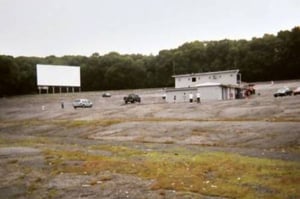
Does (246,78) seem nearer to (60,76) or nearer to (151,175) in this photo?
(60,76)

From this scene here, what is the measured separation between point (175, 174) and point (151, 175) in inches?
30.0

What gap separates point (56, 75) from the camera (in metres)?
101

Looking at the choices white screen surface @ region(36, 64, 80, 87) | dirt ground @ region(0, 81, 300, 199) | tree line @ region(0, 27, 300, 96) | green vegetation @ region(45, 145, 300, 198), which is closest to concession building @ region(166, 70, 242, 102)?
dirt ground @ region(0, 81, 300, 199)

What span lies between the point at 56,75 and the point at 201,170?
3562 inches

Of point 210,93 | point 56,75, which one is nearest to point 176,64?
point 56,75

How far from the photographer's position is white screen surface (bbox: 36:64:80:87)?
9929 centimetres

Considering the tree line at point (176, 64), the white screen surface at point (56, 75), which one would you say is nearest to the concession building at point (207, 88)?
the tree line at point (176, 64)

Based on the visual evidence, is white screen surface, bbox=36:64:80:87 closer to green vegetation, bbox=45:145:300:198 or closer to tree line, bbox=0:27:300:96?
tree line, bbox=0:27:300:96

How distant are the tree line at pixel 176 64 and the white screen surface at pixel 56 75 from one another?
A: 10973mm

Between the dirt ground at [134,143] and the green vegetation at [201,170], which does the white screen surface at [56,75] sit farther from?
the green vegetation at [201,170]

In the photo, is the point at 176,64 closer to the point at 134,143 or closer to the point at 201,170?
the point at 134,143

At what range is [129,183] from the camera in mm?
12438

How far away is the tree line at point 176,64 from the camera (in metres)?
96.6

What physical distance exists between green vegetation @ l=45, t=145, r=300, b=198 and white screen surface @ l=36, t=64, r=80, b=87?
271 ft
